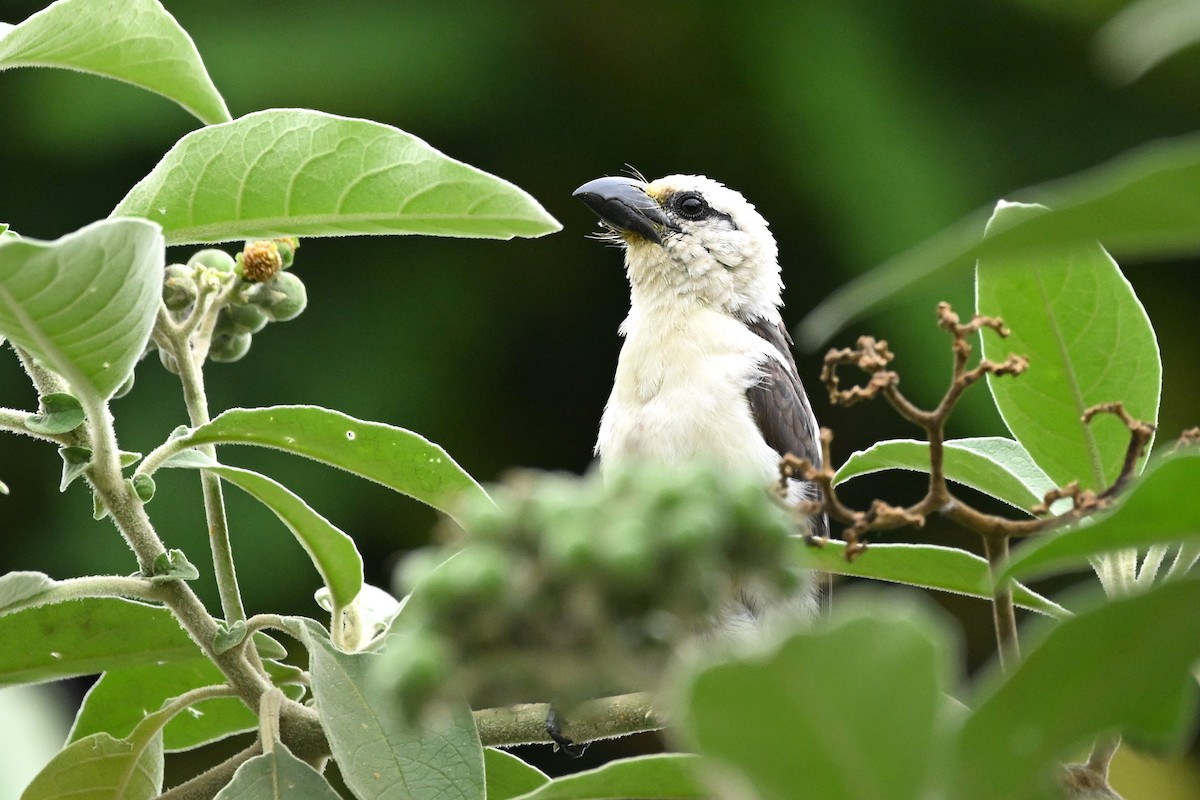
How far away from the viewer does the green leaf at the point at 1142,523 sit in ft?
3.21

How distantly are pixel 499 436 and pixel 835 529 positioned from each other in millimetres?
3042

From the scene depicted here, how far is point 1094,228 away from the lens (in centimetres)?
87

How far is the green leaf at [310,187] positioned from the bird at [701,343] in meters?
1.19

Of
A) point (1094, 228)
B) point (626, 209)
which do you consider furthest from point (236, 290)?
point (626, 209)

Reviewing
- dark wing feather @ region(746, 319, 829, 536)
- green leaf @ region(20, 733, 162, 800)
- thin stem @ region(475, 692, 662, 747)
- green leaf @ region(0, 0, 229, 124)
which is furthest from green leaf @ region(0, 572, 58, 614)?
dark wing feather @ region(746, 319, 829, 536)

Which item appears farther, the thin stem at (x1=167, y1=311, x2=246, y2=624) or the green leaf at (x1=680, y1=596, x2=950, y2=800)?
the thin stem at (x1=167, y1=311, x2=246, y2=624)

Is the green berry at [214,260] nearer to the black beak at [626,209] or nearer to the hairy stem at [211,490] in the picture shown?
the hairy stem at [211,490]

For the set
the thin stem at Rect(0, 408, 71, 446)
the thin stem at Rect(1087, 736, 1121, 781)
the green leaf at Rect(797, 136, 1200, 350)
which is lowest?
the thin stem at Rect(1087, 736, 1121, 781)

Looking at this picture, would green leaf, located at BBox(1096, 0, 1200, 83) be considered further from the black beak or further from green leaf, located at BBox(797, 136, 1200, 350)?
the black beak

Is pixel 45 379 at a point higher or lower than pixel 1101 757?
higher

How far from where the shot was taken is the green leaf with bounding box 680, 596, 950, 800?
0.79m

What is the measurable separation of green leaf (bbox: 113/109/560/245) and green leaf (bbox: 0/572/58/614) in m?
0.43

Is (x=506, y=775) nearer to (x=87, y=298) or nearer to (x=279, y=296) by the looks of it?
(x=279, y=296)

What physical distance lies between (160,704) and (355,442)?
1.94ft
